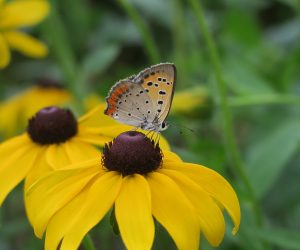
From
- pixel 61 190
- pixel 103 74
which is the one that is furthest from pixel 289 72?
pixel 103 74

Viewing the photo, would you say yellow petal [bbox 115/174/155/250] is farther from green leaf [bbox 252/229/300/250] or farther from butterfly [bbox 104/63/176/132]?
green leaf [bbox 252/229/300/250]

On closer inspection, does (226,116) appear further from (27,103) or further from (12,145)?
(27,103)

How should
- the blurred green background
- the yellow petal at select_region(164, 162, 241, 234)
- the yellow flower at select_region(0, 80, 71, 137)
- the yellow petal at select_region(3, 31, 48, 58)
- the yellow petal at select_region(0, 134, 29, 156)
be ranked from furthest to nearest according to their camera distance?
1. the yellow flower at select_region(0, 80, 71, 137)
2. the yellow petal at select_region(3, 31, 48, 58)
3. the blurred green background
4. the yellow petal at select_region(0, 134, 29, 156)
5. the yellow petal at select_region(164, 162, 241, 234)

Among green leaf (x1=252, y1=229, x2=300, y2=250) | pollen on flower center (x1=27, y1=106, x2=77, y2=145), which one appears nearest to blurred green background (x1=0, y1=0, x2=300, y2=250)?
green leaf (x1=252, y1=229, x2=300, y2=250)

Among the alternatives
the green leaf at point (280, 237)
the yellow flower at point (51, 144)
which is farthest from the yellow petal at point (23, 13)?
the green leaf at point (280, 237)

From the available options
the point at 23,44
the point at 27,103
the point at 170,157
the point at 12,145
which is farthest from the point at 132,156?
the point at 27,103

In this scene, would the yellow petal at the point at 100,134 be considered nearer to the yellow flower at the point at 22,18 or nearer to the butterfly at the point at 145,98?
the butterfly at the point at 145,98
